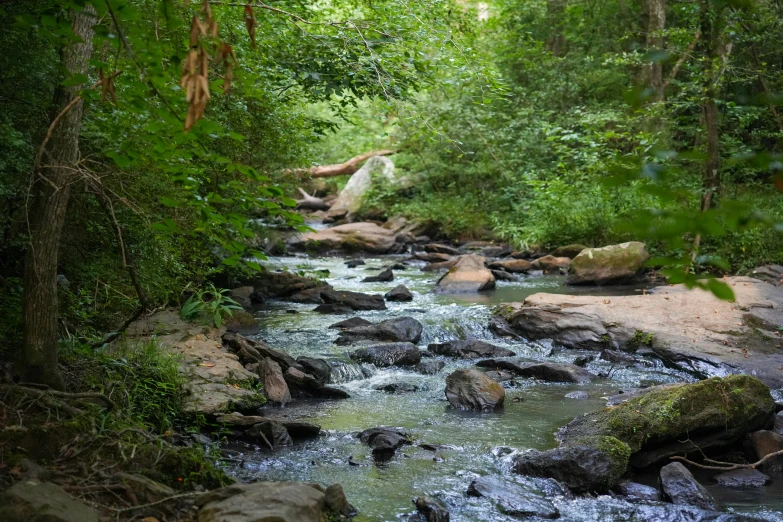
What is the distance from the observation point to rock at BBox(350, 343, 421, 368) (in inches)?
350

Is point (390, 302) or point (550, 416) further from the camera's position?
point (390, 302)

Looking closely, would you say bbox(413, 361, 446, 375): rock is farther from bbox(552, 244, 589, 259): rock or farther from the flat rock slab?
bbox(552, 244, 589, 259): rock

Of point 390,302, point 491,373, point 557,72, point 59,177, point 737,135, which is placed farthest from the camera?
point 557,72

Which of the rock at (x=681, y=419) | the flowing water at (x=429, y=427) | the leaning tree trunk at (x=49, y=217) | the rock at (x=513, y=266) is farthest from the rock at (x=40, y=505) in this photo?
the rock at (x=513, y=266)

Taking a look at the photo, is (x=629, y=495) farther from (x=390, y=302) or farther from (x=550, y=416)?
(x=390, y=302)

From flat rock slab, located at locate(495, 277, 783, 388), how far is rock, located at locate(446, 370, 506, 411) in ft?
9.19

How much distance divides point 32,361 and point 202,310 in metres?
4.02

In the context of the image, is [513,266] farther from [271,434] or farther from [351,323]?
[271,434]

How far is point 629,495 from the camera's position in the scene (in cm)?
528

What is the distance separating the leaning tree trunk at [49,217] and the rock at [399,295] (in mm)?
8333

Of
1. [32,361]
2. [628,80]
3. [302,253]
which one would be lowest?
[302,253]

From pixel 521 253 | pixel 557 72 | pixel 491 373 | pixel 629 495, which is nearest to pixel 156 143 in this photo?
pixel 629 495

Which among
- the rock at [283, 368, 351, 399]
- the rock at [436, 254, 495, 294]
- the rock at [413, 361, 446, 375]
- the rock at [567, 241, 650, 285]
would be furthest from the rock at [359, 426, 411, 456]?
the rock at [567, 241, 650, 285]

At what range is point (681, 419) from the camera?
5977 millimetres
